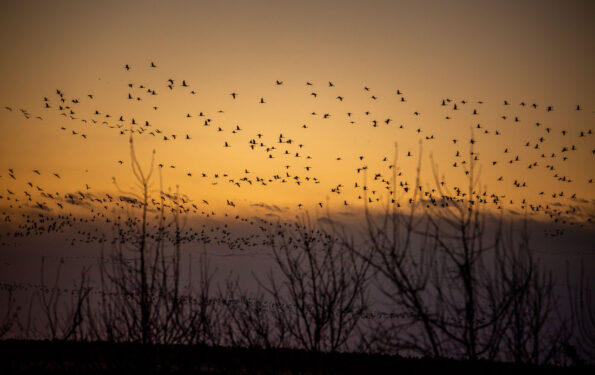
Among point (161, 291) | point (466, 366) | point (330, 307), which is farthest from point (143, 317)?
point (466, 366)

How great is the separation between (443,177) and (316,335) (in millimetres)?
4629

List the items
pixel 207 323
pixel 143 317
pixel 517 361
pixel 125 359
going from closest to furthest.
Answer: pixel 517 361, pixel 143 317, pixel 125 359, pixel 207 323

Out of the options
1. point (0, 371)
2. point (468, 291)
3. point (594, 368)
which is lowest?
point (0, 371)

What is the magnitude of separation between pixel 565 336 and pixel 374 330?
498 centimetres

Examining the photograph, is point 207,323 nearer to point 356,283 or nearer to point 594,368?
point 356,283

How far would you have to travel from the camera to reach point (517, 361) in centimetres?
837

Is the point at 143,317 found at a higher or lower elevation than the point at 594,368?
higher

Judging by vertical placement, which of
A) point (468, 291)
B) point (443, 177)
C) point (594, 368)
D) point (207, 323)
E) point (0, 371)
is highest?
point (443, 177)

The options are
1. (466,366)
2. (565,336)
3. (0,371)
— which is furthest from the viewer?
(0,371)

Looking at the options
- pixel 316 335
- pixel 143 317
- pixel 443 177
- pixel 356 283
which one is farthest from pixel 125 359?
pixel 443 177

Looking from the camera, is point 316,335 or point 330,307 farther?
point 330,307

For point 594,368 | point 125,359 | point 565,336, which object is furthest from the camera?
point 594,368

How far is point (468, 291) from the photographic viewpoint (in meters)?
7.15

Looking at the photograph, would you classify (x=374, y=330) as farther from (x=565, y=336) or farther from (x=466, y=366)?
(x=565, y=336)
